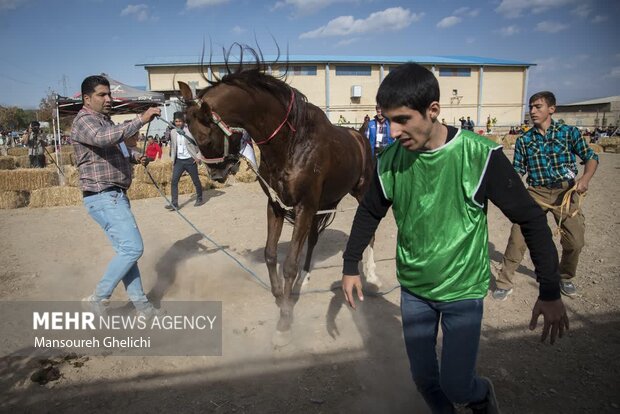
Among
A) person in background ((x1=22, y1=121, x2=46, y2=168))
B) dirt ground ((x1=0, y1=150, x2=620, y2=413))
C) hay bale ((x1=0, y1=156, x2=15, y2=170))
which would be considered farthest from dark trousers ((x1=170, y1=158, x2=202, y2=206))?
hay bale ((x1=0, y1=156, x2=15, y2=170))

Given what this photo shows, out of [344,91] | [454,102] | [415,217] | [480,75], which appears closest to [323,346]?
[415,217]

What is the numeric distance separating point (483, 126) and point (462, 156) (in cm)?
4639

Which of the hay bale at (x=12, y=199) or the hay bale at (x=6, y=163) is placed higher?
the hay bale at (x=6, y=163)

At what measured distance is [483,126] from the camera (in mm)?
43344

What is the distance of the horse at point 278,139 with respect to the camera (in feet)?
11.1

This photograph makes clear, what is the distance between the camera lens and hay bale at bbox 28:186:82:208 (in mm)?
10047

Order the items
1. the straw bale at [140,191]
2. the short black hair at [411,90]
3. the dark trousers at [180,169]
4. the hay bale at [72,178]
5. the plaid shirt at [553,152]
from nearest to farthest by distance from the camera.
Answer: the short black hair at [411,90], the plaid shirt at [553,152], the dark trousers at [180,169], the straw bale at [140,191], the hay bale at [72,178]

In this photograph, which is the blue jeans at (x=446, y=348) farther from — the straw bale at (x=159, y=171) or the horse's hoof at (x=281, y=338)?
the straw bale at (x=159, y=171)

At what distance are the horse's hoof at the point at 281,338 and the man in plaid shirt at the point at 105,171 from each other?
59.7 inches

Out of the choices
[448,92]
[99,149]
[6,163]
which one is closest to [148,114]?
[99,149]

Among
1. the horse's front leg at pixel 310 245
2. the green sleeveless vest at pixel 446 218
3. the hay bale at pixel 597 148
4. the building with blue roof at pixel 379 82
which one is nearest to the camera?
the green sleeveless vest at pixel 446 218

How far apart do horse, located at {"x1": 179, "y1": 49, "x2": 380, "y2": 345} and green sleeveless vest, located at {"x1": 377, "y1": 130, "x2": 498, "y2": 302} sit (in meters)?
1.84

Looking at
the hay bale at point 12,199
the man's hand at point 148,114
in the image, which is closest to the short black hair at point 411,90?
the man's hand at point 148,114

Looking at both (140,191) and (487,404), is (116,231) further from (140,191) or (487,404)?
(140,191)
